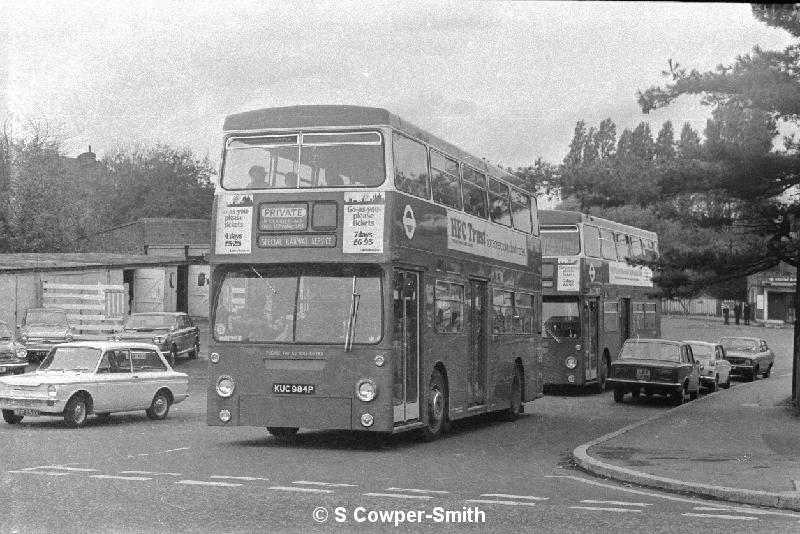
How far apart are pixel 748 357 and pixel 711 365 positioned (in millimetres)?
8130

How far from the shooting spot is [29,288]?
44312mm

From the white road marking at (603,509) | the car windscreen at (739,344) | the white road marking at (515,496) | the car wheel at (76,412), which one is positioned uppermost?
the car windscreen at (739,344)

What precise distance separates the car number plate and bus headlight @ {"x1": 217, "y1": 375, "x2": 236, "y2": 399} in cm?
60

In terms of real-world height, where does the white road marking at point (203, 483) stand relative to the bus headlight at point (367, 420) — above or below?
below

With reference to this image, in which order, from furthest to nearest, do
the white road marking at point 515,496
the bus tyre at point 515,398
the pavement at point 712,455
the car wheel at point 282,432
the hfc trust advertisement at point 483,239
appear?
1. the bus tyre at point 515,398
2. the hfc trust advertisement at point 483,239
3. the car wheel at point 282,432
4. the pavement at point 712,455
5. the white road marking at point 515,496

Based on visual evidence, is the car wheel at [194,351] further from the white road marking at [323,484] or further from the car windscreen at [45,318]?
the white road marking at [323,484]

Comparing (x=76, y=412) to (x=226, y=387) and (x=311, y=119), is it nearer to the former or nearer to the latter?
(x=226, y=387)

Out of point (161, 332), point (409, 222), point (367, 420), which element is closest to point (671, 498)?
point (367, 420)

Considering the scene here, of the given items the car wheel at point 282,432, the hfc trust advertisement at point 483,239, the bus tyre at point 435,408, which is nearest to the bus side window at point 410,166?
the hfc trust advertisement at point 483,239

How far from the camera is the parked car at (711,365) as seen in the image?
35.0 metres

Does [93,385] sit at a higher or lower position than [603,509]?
higher

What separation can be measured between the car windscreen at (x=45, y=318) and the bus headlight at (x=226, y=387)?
25515 millimetres

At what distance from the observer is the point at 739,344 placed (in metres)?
44.8

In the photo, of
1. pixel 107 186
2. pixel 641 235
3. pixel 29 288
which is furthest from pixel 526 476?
pixel 107 186
